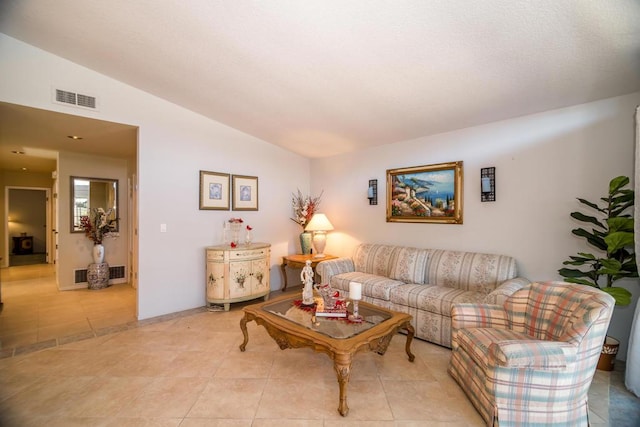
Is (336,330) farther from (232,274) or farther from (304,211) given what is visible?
(304,211)

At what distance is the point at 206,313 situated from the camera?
394cm

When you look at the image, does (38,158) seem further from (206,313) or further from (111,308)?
(206,313)

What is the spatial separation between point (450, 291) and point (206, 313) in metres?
3.05

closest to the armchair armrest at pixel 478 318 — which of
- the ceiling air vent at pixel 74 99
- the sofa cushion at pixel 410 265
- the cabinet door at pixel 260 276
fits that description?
the sofa cushion at pixel 410 265

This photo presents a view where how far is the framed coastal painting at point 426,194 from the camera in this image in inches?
146

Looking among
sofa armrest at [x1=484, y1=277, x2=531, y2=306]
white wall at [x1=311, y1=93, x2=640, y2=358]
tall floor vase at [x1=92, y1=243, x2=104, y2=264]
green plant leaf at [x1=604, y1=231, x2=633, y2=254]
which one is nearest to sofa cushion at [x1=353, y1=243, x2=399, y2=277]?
white wall at [x1=311, y1=93, x2=640, y2=358]

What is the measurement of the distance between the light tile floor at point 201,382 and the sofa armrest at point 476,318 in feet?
1.44

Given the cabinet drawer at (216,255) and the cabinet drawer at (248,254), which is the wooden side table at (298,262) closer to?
the cabinet drawer at (248,254)

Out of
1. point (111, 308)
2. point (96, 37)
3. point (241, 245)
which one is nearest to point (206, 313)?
point (241, 245)

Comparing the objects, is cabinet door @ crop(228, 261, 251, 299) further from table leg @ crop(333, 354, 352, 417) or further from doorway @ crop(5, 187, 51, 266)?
doorway @ crop(5, 187, 51, 266)

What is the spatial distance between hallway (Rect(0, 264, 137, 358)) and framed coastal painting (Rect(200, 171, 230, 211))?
174cm

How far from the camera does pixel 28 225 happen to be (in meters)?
8.51

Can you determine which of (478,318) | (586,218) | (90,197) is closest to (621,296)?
(586,218)

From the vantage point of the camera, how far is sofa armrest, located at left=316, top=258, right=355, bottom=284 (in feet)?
13.3
